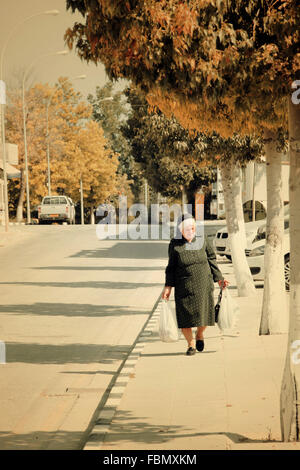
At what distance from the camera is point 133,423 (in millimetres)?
6652

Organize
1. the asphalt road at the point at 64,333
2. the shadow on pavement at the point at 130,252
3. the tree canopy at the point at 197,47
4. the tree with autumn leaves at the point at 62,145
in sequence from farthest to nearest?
1. the tree with autumn leaves at the point at 62,145
2. the shadow on pavement at the point at 130,252
3. the asphalt road at the point at 64,333
4. the tree canopy at the point at 197,47

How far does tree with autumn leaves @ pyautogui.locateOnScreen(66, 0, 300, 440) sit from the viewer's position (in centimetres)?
632

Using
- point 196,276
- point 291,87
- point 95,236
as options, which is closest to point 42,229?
point 95,236

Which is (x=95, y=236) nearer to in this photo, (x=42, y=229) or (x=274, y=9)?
(x=42, y=229)

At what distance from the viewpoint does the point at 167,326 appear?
9047mm

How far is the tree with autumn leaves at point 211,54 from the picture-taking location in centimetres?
632

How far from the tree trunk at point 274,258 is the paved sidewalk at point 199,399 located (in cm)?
25

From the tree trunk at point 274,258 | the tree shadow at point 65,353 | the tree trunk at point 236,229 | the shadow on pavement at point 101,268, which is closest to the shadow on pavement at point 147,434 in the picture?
the tree shadow at point 65,353

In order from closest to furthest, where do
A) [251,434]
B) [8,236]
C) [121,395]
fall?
[251,434] → [121,395] → [8,236]

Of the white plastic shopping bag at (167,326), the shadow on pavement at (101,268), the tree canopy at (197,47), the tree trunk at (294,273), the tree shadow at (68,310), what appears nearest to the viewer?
the tree trunk at (294,273)

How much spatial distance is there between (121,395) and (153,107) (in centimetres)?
295

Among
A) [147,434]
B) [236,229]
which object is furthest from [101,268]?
[147,434]

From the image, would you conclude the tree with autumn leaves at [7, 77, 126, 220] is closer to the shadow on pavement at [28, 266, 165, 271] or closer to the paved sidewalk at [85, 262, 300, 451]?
the shadow on pavement at [28, 266, 165, 271]

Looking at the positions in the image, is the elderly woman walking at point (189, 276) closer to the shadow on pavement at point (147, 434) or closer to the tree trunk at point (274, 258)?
the tree trunk at point (274, 258)
